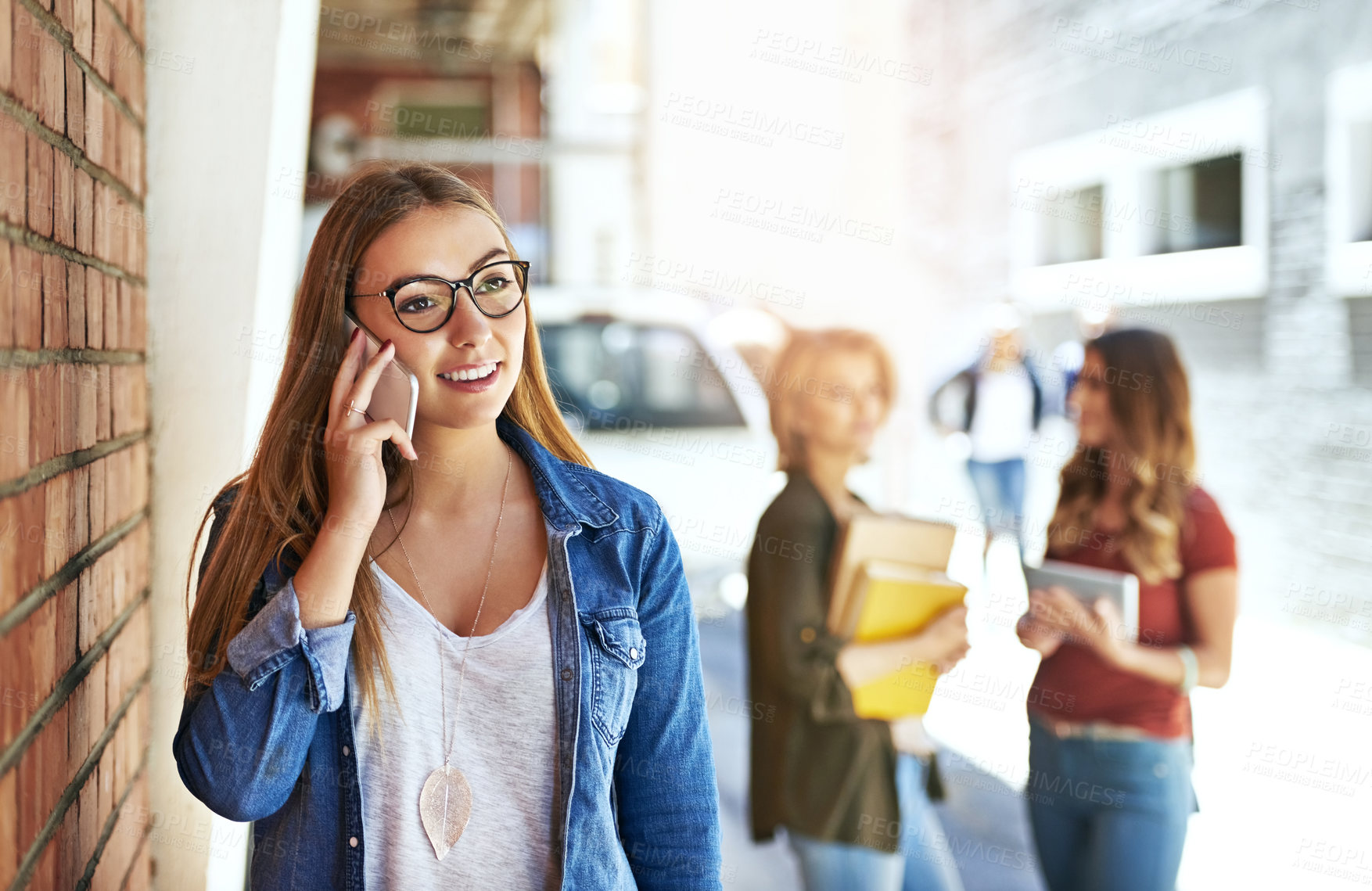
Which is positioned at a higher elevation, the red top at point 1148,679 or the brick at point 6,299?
the brick at point 6,299

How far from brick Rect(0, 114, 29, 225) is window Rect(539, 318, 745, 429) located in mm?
3769

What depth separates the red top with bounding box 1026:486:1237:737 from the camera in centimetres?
251

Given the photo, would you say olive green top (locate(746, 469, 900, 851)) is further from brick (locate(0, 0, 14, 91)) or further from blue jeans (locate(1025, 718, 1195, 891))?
brick (locate(0, 0, 14, 91))

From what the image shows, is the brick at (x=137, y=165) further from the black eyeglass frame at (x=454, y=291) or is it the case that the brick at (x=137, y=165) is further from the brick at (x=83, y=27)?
the black eyeglass frame at (x=454, y=291)

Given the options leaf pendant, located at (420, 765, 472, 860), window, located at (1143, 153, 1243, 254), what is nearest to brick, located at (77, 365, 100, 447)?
leaf pendant, located at (420, 765, 472, 860)

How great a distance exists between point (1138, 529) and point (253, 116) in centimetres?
222

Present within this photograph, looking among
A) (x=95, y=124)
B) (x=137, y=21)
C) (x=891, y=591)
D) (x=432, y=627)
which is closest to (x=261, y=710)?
(x=432, y=627)

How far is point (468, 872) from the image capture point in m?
1.28

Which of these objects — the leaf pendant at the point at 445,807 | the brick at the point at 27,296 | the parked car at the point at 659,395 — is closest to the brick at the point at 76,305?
the brick at the point at 27,296

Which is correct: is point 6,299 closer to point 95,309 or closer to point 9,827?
point 95,309

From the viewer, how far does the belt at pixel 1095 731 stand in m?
2.50

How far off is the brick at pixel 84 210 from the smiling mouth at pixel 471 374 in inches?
18.4

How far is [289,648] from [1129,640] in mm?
2047

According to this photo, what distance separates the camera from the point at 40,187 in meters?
1.12
